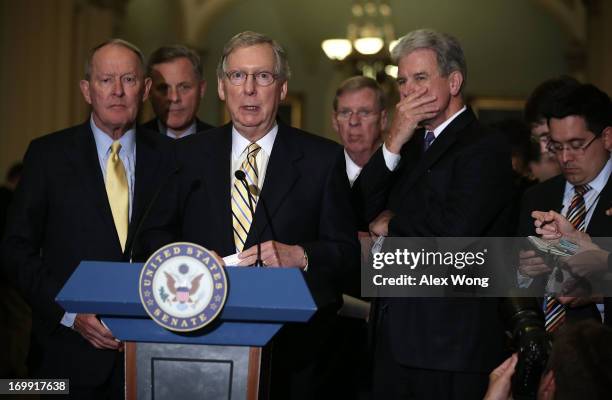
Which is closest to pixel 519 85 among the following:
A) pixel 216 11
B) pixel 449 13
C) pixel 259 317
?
pixel 449 13

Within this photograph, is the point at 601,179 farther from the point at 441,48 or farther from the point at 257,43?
the point at 257,43

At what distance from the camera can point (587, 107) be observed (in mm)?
3631

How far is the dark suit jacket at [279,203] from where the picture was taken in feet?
9.87

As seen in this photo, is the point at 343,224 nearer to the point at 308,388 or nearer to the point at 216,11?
the point at 308,388

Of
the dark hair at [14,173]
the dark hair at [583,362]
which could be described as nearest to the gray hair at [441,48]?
the dark hair at [583,362]

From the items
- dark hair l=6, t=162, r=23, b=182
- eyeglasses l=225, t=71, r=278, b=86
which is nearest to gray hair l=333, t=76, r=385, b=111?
eyeglasses l=225, t=71, r=278, b=86

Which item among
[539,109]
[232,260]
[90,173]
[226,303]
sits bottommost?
[226,303]

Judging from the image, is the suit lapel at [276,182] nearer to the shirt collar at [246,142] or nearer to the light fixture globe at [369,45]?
the shirt collar at [246,142]

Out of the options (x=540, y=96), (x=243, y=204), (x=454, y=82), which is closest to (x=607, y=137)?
(x=454, y=82)

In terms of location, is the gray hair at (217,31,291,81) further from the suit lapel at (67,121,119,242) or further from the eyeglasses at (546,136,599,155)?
the eyeglasses at (546,136,599,155)

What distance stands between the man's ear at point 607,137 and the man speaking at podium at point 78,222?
1582mm

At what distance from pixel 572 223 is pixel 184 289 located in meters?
1.71

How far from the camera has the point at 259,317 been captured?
2400 millimetres

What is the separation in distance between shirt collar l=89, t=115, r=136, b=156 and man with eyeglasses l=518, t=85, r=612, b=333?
147 centimetres
